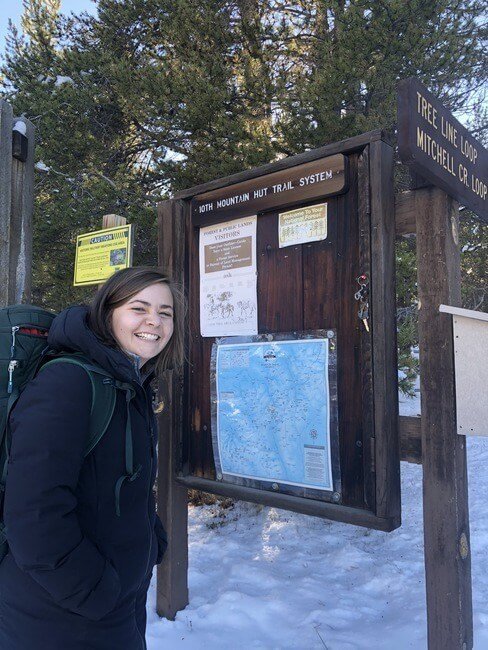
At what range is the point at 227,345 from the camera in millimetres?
2730

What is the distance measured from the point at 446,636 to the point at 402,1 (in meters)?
4.96

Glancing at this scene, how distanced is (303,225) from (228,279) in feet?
1.83

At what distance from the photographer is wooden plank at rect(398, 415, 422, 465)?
217 cm

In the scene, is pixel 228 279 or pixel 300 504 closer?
pixel 300 504

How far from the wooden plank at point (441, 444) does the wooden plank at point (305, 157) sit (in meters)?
0.33

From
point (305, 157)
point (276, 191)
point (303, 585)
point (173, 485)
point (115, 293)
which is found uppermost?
point (305, 157)

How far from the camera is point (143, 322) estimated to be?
170 cm

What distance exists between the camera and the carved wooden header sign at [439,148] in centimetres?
185

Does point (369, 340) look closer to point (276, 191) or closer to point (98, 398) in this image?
point (276, 191)

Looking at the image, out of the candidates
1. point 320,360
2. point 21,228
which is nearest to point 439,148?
point 320,360

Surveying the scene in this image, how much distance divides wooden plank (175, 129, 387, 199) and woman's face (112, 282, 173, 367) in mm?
1130

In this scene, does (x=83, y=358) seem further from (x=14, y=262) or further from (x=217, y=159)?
(x=217, y=159)

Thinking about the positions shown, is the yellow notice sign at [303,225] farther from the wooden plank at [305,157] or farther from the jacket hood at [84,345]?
the jacket hood at [84,345]

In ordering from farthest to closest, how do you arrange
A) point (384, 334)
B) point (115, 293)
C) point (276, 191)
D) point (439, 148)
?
1. point (276, 191)
2. point (384, 334)
3. point (439, 148)
4. point (115, 293)
